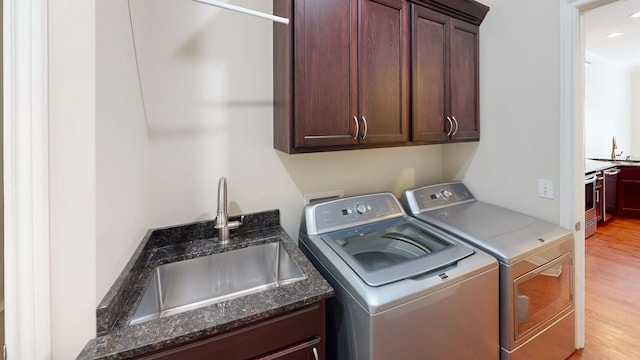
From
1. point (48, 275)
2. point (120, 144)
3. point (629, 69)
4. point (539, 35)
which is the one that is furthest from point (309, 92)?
point (629, 69)

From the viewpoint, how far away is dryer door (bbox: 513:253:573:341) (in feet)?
4.49

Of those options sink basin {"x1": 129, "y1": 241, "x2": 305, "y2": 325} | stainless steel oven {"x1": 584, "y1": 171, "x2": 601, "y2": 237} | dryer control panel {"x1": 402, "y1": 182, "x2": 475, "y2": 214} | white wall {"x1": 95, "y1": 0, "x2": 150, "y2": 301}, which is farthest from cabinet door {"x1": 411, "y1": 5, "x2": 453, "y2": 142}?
stainless steel oven {"x1": 584, "y1": 171, "x2": 601, "y2": 237}

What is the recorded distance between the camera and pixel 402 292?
3.40 feet

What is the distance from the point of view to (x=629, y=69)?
554 cm

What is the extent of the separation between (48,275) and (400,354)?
1.14 metres

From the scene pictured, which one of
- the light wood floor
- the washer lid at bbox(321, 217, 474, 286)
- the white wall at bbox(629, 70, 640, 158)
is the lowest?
the light wood floor

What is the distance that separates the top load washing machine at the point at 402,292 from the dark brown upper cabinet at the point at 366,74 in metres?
0.49

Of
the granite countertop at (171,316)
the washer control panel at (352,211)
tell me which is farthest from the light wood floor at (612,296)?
the granite countertop at (171,316)

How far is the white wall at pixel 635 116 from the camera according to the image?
18.1 ft

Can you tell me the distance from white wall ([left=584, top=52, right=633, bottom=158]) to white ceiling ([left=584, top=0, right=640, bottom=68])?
0.23 metres

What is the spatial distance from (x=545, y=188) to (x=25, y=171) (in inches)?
95.1

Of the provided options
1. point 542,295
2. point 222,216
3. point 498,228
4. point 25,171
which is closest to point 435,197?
point 498,228

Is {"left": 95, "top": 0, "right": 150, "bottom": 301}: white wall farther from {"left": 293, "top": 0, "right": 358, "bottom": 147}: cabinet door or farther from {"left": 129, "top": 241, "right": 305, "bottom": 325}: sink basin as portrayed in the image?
{"left": 293, "top": 0, "right": 358, "bottom": 147}: cabinet door

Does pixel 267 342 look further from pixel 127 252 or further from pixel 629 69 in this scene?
pixel 629 69
